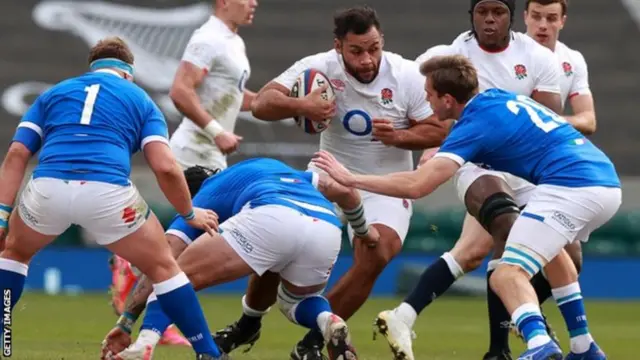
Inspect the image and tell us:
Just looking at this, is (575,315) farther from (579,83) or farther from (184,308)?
(579,83)

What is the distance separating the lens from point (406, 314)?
9.12m

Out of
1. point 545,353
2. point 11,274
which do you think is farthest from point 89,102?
point 545,353

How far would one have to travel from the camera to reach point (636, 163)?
700 inches

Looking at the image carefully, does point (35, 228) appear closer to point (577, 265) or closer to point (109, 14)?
point (577, 265)

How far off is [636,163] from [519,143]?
10097mm

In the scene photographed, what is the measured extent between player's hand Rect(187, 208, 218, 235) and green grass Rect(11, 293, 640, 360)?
53.8 inches

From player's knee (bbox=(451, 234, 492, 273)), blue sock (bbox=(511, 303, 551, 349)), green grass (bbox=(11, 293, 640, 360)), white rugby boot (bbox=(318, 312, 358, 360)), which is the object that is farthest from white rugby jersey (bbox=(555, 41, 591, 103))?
white rugby boot (bbox=(318, 312, 358, 360))

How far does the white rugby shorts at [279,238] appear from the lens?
8.11 metres

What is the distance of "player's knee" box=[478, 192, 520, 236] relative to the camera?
8789mm

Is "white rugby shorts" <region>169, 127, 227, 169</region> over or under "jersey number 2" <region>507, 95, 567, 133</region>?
under

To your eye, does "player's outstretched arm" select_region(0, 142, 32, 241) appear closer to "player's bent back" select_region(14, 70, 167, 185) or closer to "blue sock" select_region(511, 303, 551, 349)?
"player's bent back" select_region(14, 70, 167, 185)

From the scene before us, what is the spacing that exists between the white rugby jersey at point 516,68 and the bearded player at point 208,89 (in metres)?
2.17

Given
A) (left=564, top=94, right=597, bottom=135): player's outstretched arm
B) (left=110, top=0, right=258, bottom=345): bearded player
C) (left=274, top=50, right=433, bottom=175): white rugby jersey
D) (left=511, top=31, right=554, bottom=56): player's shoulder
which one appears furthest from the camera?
(left=110, top=0, right=258, bottom=345): bearded player

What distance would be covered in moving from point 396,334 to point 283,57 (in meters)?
9.30
